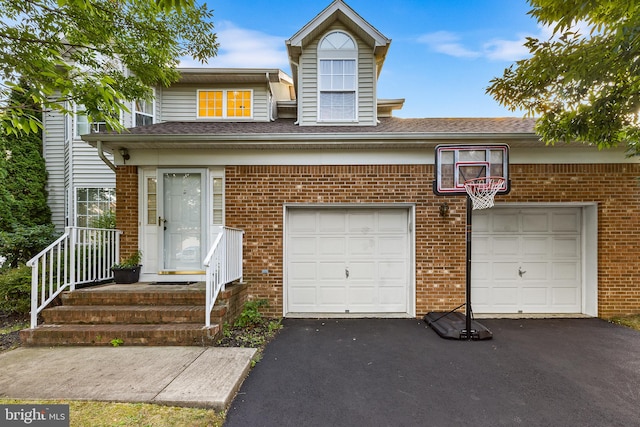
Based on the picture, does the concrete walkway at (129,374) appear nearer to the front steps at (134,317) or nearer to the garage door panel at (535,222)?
the front steps at (134,317)

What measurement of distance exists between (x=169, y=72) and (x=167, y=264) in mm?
3641

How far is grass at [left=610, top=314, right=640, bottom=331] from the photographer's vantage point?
4.97m

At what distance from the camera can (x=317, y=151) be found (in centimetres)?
551

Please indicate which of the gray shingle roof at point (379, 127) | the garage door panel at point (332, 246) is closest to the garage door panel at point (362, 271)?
the garage door panel at point (332, 246)

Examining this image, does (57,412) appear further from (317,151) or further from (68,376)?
(317,151)

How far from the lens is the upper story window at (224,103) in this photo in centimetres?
752

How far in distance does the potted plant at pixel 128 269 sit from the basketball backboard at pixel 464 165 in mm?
5579

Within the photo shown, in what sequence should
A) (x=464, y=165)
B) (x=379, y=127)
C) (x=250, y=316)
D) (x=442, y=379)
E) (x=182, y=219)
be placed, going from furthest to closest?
(x=379, y=127) → (x=182, y=219) → (x=250, y=316) → (x=464, y=165) → (x=442, y=379)

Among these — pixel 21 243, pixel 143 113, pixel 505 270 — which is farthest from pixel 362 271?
pixel 21 243

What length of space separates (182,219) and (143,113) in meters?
4.10

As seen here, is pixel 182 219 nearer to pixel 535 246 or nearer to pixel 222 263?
pixel 222 263

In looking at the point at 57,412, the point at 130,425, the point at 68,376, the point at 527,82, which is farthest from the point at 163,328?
the point at 527,82

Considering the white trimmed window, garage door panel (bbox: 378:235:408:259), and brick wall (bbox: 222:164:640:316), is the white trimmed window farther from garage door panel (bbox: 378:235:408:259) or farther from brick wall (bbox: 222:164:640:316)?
garage door panel (bbox: 378:235:408:259)

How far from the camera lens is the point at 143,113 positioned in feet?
25.3
